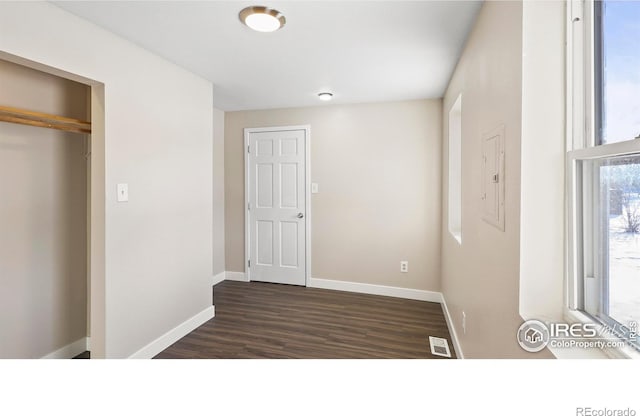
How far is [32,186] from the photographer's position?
82.5 inches

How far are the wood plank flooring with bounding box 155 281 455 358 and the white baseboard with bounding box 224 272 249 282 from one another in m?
0.39

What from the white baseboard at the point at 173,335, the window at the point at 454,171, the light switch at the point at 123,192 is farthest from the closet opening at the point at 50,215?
the window at the point at 454,171

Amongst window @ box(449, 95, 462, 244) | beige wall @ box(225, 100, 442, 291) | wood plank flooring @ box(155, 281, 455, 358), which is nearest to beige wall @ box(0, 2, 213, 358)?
wood plank flooring @ box(155, 281, 455, 358)

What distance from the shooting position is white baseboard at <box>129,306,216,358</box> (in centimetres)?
232

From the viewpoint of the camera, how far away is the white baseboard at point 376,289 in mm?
3646

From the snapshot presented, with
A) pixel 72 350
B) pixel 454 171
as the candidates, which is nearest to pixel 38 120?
pixel 72 350

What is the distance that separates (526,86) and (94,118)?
2.40 meters

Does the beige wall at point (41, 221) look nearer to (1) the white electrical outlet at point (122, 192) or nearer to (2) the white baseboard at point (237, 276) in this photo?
(1) the white electrical outlet at point (122, 192)

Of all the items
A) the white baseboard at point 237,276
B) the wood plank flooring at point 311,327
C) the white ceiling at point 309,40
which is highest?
the white ceiling at point 309,40

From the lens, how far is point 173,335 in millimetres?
2594

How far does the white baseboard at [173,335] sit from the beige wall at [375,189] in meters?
1.53

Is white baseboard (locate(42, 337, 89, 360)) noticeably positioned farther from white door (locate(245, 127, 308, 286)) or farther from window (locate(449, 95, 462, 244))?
window (locate(449, 95, 462, 244))
